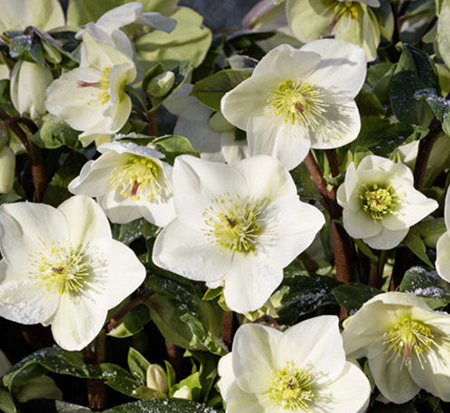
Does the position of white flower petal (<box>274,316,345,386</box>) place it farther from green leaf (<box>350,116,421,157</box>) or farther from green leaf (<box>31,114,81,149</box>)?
green leaf (<box>31,114,81,149</box>)

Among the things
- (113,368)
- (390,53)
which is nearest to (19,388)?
(113,368)

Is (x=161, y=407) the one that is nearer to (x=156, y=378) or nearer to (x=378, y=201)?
(x=156, y=378)

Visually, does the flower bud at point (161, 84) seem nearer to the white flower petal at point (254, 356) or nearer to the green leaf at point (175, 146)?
the green leaf at point (175, 146)

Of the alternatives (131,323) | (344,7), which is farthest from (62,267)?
(344,7)

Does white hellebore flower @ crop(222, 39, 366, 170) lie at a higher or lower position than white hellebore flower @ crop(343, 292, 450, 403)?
higher

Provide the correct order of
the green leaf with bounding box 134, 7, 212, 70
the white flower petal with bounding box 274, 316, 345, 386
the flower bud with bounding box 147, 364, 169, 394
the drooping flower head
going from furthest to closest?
the green leaf with bounding box 134, 7, 212, 70
the drooping flower head
the flower bud with bounding box 147, 364, 169, 394
the white flower petal with bounding box 274, 316, 345, 386

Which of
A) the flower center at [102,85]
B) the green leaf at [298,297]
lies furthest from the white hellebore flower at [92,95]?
the green leaf at [298,297]

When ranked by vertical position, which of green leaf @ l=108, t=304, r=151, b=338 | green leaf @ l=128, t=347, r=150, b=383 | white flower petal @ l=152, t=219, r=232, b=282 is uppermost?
white flower petal @ l=152, t=219, r=232, b=282

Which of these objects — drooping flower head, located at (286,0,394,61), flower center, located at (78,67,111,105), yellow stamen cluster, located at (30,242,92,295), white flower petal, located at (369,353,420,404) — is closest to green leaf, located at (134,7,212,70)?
drooping flower head, located at (286,0,394,61)

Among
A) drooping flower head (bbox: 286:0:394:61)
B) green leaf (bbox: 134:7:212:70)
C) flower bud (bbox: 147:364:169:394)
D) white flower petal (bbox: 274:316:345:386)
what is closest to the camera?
white flower petal (bbox: 274:316:345:386)
